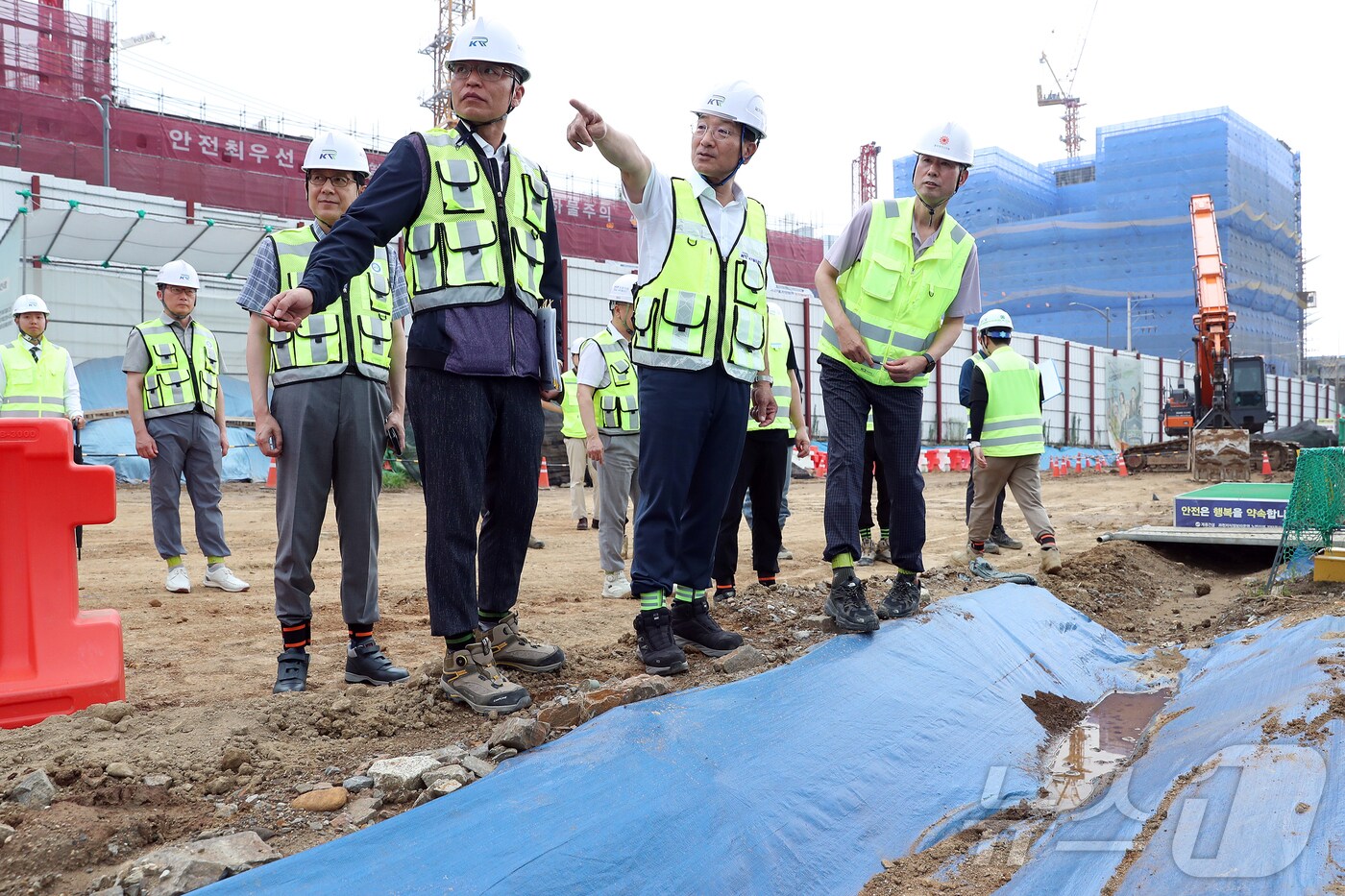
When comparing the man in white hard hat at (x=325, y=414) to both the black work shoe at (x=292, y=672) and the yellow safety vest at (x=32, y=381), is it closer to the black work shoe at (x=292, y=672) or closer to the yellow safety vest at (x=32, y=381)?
the black work shoe at (x=292, y=672)

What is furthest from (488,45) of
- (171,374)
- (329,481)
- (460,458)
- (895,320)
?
(171,374)

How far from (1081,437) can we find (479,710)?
1542 inches

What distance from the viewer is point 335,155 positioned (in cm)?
409

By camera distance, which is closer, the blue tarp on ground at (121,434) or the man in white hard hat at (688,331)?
the man in white hard hat at (688,331)

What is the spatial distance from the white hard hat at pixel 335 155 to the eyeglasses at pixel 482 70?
2.71ft

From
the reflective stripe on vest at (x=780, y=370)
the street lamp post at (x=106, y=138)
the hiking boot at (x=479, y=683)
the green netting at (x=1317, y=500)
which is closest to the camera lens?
the hiking boot at (x=479, y=683)

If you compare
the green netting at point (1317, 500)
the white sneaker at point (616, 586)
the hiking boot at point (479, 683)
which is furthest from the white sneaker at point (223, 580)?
the green netting at point (1317, 500)

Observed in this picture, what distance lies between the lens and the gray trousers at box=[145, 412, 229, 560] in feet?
22.3

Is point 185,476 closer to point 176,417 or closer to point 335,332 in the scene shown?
point 176,417

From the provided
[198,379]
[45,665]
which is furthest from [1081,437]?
[45,665]

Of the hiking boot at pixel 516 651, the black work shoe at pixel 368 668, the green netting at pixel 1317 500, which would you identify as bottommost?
the black work shoe at pixel 368 668

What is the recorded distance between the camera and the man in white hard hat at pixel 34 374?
→ 767cm

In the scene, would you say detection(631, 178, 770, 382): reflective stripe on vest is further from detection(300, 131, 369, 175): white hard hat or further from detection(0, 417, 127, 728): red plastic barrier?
detection(0, 417, 127, 728): red plastic barrier

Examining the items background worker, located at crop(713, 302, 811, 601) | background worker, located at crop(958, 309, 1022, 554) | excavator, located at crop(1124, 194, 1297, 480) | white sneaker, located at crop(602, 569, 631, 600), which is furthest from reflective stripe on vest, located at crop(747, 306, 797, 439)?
excavator, located at crop(1124, 194, 1297, 480)
